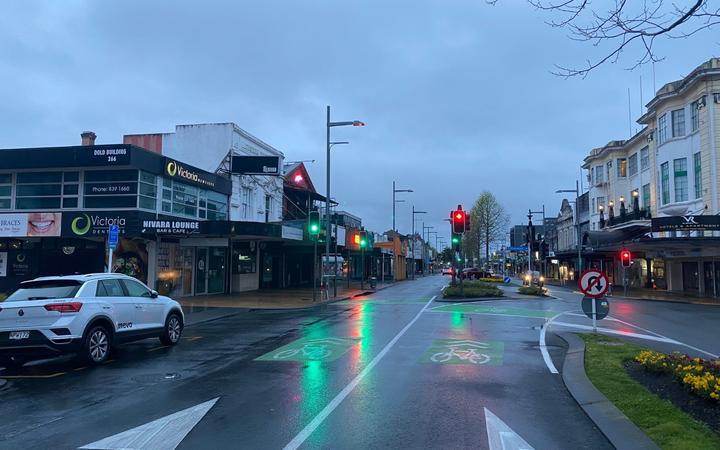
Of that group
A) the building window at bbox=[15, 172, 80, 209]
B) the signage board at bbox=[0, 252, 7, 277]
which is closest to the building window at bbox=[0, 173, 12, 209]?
the building window at bbox=[15, 172, 80, 209]

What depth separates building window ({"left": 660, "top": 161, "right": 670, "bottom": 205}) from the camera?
40.0 meters

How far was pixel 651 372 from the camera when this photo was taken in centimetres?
831

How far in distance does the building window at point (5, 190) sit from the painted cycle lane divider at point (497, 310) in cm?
2003

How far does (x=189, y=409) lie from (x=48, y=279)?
18.0ft

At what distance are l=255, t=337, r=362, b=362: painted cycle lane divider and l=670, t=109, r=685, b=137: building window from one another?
3476cm

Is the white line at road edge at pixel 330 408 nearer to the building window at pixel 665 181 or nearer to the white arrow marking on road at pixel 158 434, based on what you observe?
the white arrow marking on road at pixel 158 434

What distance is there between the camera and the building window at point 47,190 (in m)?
25.4

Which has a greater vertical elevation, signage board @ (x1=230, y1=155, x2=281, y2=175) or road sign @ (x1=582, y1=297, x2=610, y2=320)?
signage board @ (x1=230, y1=155, x2=281, y2=175)

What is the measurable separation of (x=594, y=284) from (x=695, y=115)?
1189 inches

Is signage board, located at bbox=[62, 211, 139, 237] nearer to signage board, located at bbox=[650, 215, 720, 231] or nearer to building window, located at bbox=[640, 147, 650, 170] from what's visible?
signage board, located at bbox=[650, 215, 720, 231]

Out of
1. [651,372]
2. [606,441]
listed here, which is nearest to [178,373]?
[606,441]

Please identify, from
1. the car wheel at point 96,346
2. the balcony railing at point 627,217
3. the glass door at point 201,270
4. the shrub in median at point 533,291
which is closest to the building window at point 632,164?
the balcony railing at point 627,217

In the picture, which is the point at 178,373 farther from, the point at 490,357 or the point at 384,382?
the point at 490,357

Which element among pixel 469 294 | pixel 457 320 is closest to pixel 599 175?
pixel 469 294
